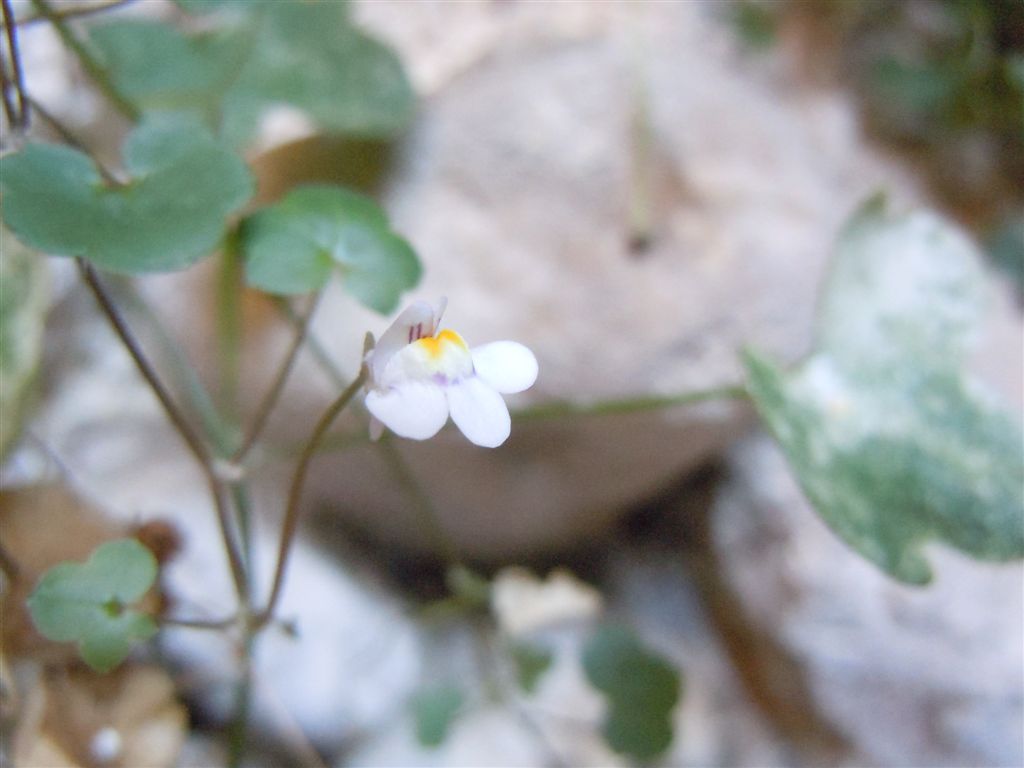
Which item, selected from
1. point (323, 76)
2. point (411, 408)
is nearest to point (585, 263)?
point (323, 76)

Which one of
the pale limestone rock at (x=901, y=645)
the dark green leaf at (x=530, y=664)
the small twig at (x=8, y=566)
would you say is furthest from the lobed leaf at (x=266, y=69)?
the pale limestone rock at (x=901, y=645)

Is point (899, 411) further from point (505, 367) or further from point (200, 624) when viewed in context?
point (200, 624)

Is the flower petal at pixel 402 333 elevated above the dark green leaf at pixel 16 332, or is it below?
above

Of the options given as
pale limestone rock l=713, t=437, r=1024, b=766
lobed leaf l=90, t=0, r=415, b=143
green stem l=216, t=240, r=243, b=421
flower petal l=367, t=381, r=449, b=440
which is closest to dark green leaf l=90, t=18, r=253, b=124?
lobed leaf l=90, t=0, r=415, b=143

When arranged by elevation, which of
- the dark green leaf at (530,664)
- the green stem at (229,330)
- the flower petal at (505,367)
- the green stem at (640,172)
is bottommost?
the dark green leaf at (530,664)

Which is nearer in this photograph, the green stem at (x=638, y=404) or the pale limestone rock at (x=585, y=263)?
the green stem at (x=638, y=404)

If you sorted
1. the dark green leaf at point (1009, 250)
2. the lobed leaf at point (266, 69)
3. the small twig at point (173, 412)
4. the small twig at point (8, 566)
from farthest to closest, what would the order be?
the dark green leaf at point (1009, 250) → the lobed leaf at point (266, 69) → the small twig at point (8, 566) → the small twig at point (173, 412)

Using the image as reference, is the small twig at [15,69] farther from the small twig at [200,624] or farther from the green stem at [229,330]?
the small twig at [200,624]

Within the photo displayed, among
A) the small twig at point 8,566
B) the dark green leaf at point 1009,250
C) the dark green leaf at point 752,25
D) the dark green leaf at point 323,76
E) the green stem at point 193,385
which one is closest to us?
the small twig at point 8,566
